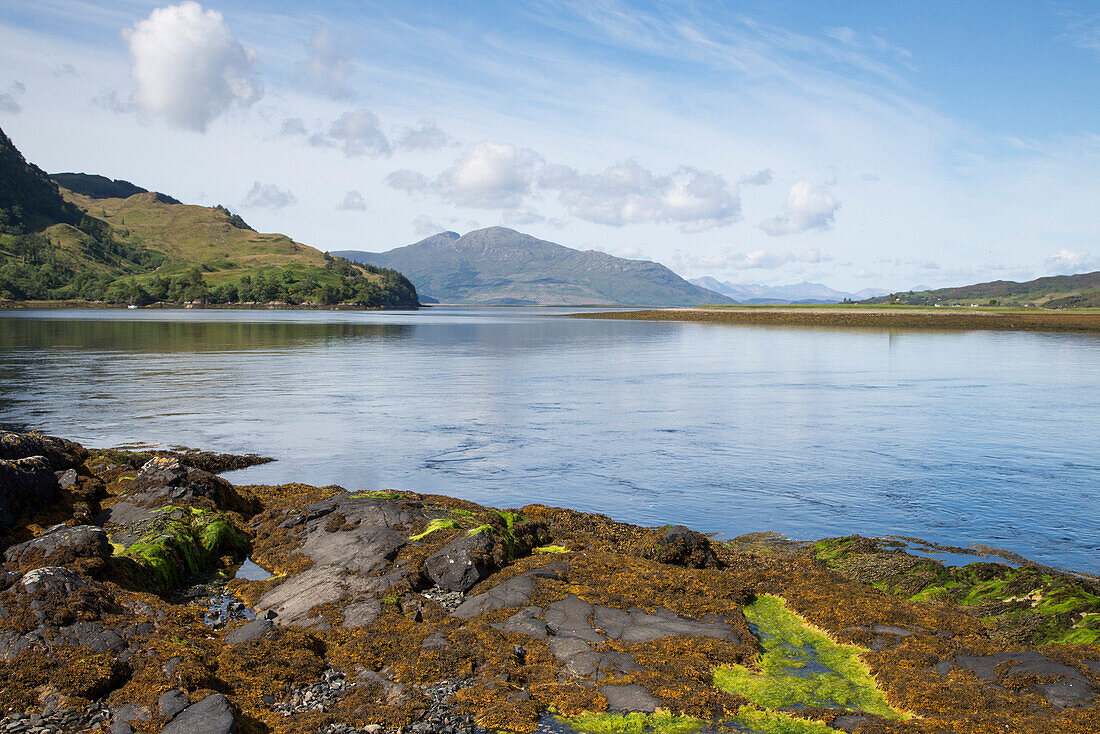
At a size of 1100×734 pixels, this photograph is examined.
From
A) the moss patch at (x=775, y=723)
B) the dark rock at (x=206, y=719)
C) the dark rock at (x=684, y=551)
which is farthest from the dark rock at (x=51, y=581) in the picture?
the dark rock at (x=684, y=551)

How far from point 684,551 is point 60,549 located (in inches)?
454

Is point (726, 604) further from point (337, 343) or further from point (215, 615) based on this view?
point (337, 343)

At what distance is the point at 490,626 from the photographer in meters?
11.3

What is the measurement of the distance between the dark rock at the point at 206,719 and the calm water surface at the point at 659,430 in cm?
1138

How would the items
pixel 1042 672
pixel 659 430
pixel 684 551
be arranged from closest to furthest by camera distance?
1. pixel 1042 672
2. pixel 684 551
3. pixel 659 430

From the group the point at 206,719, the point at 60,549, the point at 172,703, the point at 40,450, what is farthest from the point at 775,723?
the point at 40,450

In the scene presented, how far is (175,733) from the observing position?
819cm

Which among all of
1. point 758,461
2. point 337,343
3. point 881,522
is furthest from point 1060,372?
point 337,343

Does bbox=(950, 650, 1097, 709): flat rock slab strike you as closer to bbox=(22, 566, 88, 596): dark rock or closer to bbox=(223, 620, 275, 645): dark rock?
bbox=(223, 620, 275, 645): dark rock

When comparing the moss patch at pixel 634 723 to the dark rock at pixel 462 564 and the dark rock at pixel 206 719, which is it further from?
the dark rock at pixel 462 564

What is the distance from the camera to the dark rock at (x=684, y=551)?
1437 centimetres

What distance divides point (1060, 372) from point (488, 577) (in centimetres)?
5692

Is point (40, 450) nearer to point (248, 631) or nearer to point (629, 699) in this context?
point (248, 631)

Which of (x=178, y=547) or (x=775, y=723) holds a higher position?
(x=178, y=547)
